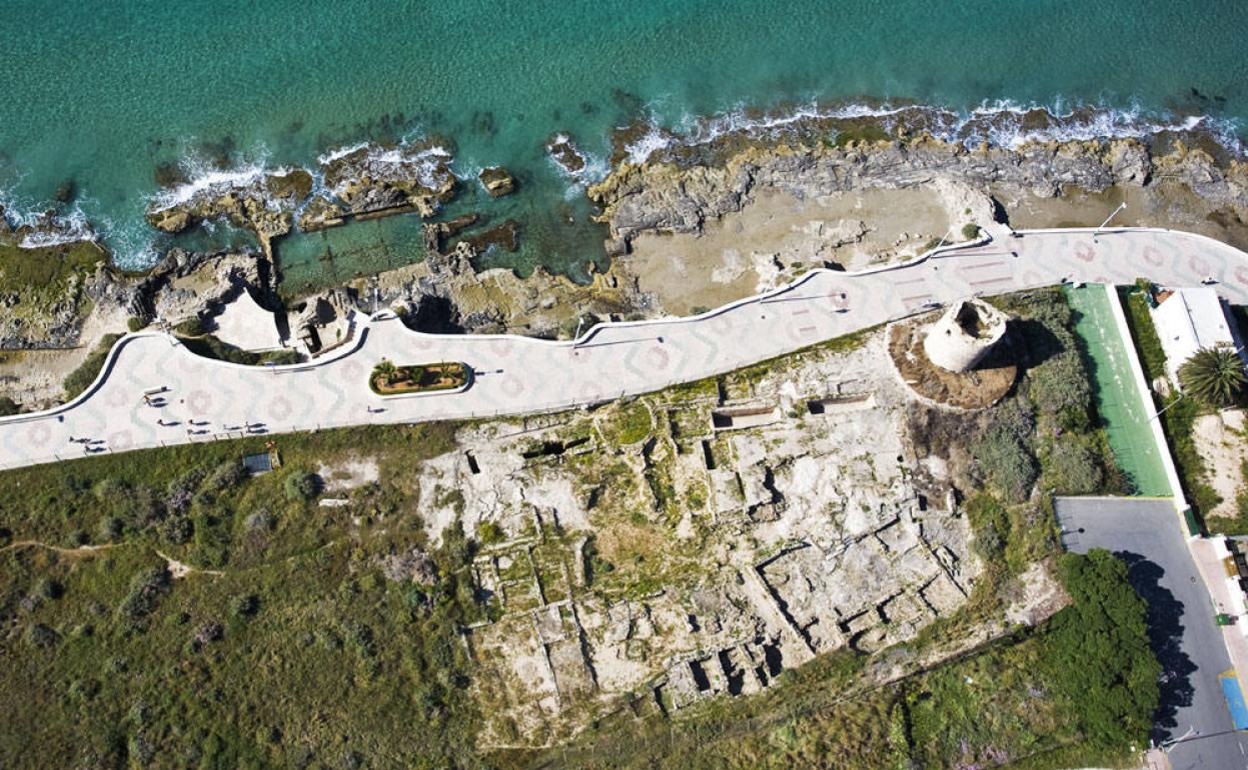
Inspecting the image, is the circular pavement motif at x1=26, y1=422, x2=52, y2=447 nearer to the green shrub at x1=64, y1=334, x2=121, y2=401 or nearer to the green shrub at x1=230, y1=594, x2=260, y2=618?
the green shrub at x1=64, y1=334, x2=121, y2=401

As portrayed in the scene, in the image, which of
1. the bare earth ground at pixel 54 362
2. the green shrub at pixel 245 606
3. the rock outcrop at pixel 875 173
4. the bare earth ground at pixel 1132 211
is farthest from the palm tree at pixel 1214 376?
the bare earth ground at pixel 54 362

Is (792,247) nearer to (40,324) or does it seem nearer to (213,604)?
(213,604)

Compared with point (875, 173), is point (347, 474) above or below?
below

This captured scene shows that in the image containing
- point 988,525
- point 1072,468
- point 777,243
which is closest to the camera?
point 988,525

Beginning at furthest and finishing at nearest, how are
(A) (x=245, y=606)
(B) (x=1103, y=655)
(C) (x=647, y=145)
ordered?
(C) (x=647, y=145)
(A) (x=245, y=606)
(B) (x=1103, y=655)

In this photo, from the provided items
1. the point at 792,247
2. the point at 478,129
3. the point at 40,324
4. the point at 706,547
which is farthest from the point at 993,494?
the point at 40,324

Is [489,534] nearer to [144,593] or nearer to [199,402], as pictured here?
[144,593]

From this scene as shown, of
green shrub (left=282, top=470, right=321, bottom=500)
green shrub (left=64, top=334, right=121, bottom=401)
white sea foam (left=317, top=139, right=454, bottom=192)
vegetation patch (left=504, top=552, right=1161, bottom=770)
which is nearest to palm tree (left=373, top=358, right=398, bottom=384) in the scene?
green shrub (left=282, top=470, right=321, bottom=500)

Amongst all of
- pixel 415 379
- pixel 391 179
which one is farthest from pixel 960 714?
pixel 391 179
